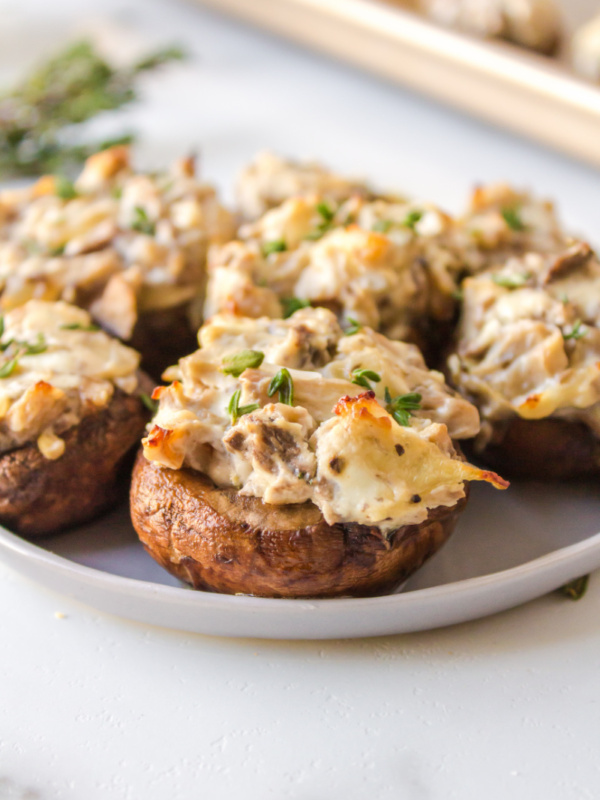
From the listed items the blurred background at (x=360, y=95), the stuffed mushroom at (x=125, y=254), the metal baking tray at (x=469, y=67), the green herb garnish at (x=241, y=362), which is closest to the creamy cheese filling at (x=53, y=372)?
the stuffed mushroom at (x=125, y=254)

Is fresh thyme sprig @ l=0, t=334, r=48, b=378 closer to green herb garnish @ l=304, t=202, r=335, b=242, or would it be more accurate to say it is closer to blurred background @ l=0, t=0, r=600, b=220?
Result: green herb garnish @ l=304, t=202, r=335, b=242

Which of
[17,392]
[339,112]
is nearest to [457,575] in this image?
[17,392]

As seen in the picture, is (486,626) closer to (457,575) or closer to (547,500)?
(457,575)

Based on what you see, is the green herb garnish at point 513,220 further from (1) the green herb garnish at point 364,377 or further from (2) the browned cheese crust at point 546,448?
(1) the green herb garnish at point 364,377

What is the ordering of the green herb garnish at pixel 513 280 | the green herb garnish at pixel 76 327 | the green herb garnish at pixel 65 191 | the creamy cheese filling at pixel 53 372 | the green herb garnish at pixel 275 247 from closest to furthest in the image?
the creamy cheese filling at pixel 53 372 → the green herb garnish at pixel 76 327 → the green herb garnish at pixel 513 280 → the green herb garnish at pixel 275 247 → the green herb garnish at pixel 65 191

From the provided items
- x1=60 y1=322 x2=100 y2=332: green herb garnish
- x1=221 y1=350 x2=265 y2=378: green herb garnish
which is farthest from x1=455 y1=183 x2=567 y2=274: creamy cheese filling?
x1=60 y1=322 x2=100 y2=332: green herb garnish

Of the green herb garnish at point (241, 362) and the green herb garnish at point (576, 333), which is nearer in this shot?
the green herb garnish at point (241, 362)
